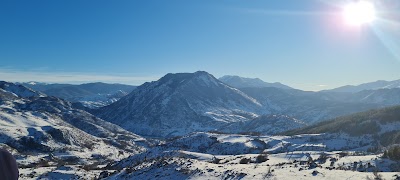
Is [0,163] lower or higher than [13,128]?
higher

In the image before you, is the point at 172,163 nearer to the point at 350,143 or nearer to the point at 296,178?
the point at 296,178

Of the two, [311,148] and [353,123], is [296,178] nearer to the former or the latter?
[311,148]

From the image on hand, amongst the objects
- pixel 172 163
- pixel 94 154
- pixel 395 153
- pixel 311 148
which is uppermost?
pixel 395 153

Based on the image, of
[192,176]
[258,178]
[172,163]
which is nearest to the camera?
[258,178]

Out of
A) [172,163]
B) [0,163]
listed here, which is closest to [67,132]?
[172,163]

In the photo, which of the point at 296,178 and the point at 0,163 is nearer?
the point at 0,163

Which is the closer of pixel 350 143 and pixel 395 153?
pixel 395 153

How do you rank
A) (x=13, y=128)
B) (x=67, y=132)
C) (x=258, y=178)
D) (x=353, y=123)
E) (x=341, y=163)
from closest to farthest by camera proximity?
(x=258, y=178)
(x=341, y=163)
(x=353, y=123)
(x=13, y=128)
(x=67, y=132)

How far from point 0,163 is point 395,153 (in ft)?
96.4

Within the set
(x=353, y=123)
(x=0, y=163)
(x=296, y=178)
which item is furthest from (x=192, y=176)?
(x=353, y=123)

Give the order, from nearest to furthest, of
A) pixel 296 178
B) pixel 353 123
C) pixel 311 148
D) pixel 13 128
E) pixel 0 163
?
pixel 0 163 < pixel 296 178 < pixel 311 148 < pixel 353 123 < pixel 13 128

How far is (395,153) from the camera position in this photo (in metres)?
26.6

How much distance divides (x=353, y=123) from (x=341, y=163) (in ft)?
243

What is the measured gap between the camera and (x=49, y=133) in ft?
569
